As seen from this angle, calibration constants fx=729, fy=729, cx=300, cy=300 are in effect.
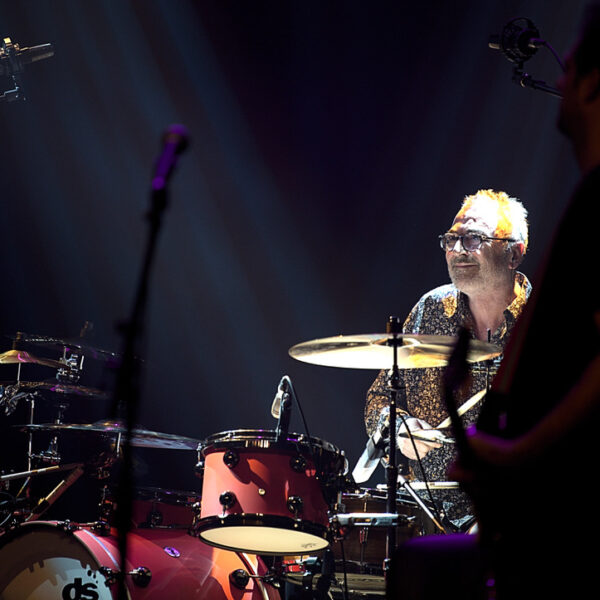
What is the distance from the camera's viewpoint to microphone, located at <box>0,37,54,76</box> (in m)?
4.97

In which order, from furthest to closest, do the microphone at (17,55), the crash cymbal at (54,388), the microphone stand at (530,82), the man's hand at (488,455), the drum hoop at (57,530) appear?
the microphone at (17,55)
the crash cymbal at (54,388)
the drum hoop at (57,530)
the microphone stand at (530,82)
the man's hand at (488,455)

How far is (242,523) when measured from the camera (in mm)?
3217

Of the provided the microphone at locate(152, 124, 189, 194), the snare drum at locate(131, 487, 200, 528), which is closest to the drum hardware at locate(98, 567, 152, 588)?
the snare drum at locate(131, 487, 200, 528)

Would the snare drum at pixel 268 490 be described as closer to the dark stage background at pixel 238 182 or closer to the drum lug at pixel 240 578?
the drum lug at pixel 240 578

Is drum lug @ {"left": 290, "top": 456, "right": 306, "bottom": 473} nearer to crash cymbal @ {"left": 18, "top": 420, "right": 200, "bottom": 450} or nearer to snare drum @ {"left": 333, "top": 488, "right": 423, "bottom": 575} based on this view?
snare drum @ {"left": 333, "top": 488, "right": 423, "bottom": 575}

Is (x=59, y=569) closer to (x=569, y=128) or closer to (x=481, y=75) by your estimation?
(x=569, y=128)

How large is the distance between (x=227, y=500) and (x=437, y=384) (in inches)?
56.3

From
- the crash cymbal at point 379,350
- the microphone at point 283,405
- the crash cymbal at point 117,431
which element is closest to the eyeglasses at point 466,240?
the crash cymbal at point 379,350

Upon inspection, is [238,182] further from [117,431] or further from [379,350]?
[379,350]

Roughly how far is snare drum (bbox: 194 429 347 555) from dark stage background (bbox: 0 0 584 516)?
1987 mm

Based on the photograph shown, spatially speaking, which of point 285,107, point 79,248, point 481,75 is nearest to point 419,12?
point 481,75

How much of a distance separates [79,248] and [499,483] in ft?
16.4

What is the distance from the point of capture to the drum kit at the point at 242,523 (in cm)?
325

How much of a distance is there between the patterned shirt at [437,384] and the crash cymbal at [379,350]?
0.46m
